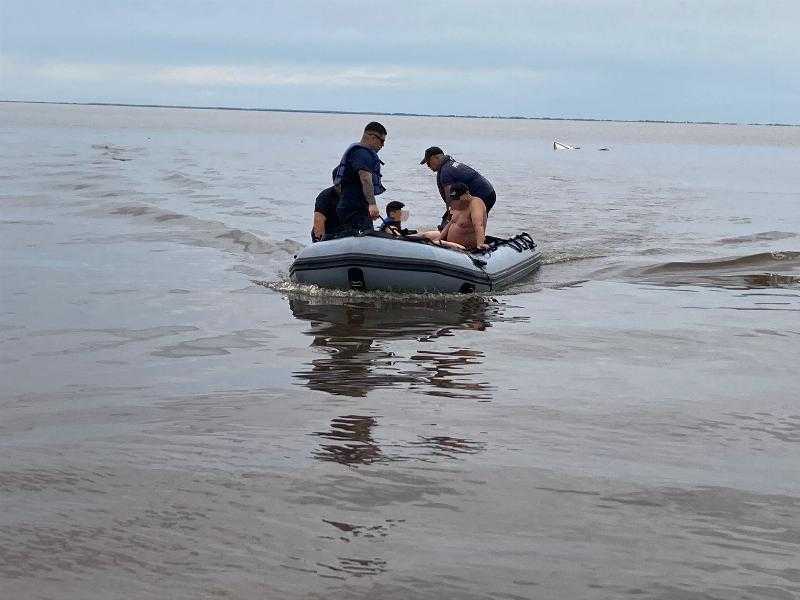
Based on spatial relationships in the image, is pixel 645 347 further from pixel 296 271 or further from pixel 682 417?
pixel 296 271

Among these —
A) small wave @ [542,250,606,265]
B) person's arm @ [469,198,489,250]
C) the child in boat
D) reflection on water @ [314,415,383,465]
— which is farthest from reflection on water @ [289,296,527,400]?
small wave @ [542,250,606,265]

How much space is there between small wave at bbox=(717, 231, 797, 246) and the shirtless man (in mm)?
8422

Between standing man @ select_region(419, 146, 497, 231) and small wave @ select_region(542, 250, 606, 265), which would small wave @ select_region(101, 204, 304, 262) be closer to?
small wave @ select_region(542, 250, 606, 265)

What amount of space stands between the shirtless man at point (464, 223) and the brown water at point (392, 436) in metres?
0.92

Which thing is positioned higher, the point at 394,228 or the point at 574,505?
the point at 394,228

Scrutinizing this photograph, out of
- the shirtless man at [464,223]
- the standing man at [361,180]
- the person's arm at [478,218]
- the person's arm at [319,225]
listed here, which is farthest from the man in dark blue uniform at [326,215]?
the person's arm at [478,218]

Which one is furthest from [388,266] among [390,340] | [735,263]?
[735,263]

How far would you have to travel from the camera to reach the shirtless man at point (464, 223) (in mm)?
13047

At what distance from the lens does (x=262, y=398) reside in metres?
7.35

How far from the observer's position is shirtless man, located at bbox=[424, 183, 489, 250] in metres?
13.0

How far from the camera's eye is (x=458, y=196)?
511 inches

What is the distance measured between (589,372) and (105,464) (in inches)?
163

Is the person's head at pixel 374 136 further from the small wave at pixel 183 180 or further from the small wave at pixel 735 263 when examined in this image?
the small wave at pixel 183 180

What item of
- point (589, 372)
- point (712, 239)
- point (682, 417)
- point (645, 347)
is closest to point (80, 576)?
point (682, 417)
